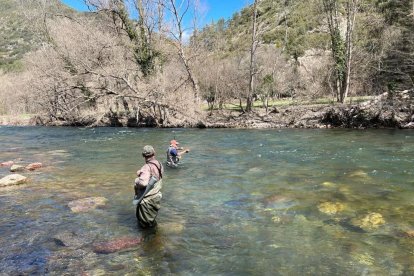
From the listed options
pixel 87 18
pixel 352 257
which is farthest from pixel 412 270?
pixel 87 18

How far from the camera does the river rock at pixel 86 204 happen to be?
11531 mm

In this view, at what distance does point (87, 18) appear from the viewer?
1778 inches

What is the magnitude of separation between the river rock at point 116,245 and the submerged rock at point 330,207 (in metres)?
5.13

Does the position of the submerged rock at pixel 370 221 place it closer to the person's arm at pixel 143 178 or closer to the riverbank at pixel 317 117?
the person's arm at pixel 143 178

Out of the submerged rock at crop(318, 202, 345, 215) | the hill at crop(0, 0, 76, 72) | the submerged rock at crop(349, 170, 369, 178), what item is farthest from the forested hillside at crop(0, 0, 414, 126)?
the submerged rock at crop(318, 202, 345, 215)

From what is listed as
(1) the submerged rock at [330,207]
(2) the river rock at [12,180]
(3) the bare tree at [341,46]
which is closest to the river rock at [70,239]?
(1) the submerged rock at [330,207]

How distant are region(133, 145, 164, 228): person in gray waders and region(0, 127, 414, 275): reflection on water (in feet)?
1.75

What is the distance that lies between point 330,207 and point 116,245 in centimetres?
604

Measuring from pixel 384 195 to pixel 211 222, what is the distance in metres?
5.76

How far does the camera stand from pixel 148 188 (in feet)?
29.7

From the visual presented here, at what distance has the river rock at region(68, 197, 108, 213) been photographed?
37.8 ft

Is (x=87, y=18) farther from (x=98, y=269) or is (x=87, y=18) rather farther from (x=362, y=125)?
(x=98, y=269)

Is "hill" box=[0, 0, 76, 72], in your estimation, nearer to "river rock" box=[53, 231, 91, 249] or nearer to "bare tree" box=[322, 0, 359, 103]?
"bare tree" box=[322, 0, 359, 103]

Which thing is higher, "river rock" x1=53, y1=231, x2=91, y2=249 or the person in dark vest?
the person in dark vest
